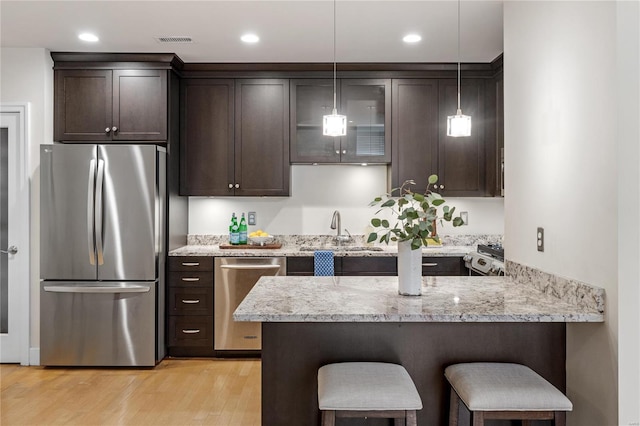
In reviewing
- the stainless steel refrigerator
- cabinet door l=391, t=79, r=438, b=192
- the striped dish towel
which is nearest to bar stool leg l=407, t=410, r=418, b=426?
the striped dish towel

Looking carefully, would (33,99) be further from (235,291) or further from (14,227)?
(235,291)

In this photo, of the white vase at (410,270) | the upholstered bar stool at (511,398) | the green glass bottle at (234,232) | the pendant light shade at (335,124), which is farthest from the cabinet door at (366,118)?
the upholstered bar stool at (511,398)

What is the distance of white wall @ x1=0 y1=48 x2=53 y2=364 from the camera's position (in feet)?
13.3

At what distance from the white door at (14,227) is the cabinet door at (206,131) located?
4.19ft

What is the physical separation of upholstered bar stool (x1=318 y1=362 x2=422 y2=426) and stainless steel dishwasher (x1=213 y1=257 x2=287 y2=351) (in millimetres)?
2400

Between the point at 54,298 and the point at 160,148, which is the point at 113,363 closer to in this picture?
the point at 54,298

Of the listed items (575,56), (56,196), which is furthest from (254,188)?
(575,56)

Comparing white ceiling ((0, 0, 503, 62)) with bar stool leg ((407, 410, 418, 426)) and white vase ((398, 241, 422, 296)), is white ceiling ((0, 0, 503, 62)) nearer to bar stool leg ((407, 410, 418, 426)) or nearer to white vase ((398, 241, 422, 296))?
white vase ((398, 241, 422, 296))

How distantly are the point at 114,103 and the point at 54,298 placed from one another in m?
1.68

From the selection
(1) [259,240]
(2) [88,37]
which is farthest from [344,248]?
(2) [88,37]

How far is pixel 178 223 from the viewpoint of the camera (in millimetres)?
Result: 4445

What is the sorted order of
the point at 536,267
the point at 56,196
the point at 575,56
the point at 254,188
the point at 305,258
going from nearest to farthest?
the point at 575,56 → the point at 536,267 → the point at 56,196 → the point at 305,258 → the point at 254,188

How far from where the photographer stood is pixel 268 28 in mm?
3520

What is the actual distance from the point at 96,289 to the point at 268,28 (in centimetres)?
239
